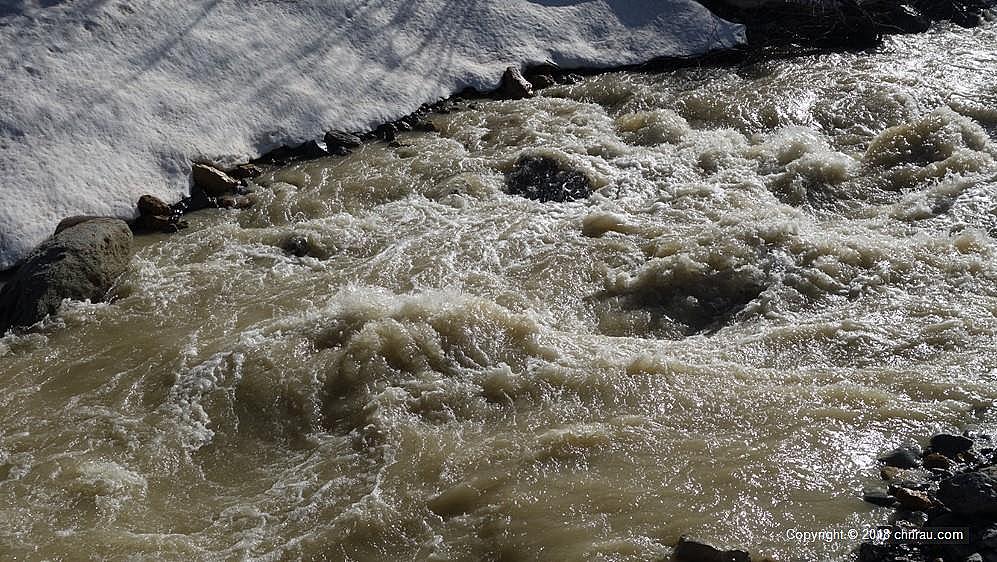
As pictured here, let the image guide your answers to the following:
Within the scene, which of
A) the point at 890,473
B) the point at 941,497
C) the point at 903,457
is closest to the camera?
the point at 941,497

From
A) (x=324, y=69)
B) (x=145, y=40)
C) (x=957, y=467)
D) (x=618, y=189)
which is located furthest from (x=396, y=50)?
(x=957, y=467)

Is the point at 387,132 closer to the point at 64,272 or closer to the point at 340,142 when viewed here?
the point at 340,142

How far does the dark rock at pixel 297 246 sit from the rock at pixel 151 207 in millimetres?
1334

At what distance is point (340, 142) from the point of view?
9.10m

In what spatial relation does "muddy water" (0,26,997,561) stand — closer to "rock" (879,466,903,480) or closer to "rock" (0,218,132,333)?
"rock" (879,466,903,480)

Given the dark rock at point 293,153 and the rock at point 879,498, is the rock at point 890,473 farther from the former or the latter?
the dark rock at point 293,153

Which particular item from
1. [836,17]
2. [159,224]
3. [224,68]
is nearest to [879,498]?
[159,224]

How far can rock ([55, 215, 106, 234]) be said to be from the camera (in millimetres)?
7340

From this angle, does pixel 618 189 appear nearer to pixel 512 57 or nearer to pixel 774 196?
pixel 774 196

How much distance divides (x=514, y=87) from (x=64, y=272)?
5479 millimetres

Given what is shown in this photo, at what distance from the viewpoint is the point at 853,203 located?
771cm

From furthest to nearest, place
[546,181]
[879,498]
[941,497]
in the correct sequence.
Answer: [546,181] < [879,498] < [941,497]

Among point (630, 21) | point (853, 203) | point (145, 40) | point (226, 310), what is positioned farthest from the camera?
point (630, 21)

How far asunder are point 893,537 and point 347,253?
4.63 m
